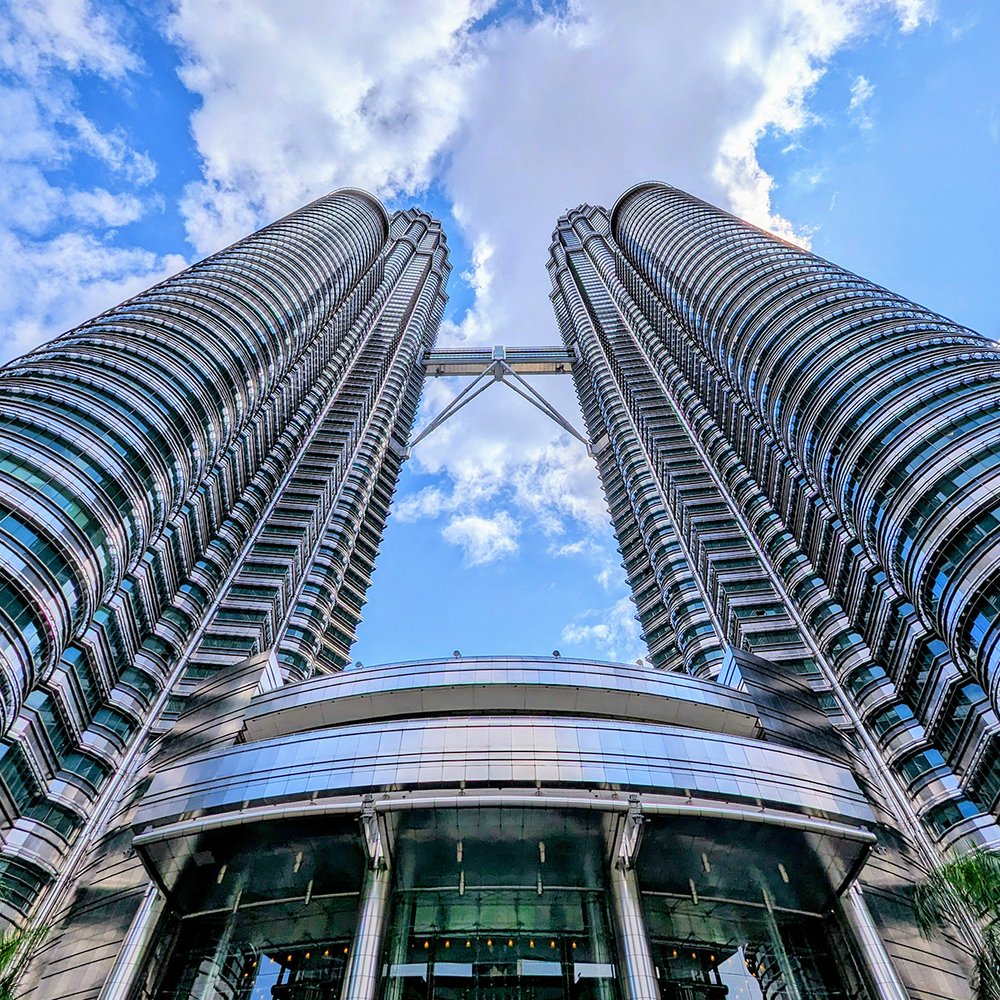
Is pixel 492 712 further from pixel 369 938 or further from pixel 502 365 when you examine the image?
pixel 502 365

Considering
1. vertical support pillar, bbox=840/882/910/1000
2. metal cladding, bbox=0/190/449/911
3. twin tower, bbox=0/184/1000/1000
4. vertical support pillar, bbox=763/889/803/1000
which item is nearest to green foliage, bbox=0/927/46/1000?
twin tower, bbox=0/184/1000/1000

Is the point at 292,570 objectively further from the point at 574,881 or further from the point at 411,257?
the point at 411,257

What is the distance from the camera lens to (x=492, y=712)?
39281 millimetres

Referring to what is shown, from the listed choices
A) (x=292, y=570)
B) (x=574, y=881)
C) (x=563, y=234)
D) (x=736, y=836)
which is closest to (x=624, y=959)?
(x=574, y=881)

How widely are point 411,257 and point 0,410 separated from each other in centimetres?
11322

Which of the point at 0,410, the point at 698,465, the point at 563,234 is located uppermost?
the point at 563,234

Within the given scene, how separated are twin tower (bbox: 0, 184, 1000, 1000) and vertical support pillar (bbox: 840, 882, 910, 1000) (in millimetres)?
225

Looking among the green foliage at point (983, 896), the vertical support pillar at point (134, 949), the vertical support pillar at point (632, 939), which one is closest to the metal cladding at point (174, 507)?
the vertical support pillar at point (134, 949)

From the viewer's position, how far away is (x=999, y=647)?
1331 inches

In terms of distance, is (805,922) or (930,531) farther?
(930,531)

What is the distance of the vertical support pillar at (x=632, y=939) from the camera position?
25.0 meters

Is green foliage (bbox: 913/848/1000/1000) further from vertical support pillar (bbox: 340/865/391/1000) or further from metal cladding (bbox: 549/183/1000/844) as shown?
vertical support pillar (bbox: 340/865/391/1000)

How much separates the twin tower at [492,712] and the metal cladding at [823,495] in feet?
1.01

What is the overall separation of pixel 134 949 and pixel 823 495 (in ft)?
164
